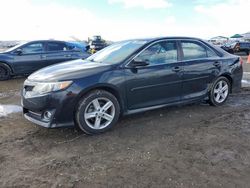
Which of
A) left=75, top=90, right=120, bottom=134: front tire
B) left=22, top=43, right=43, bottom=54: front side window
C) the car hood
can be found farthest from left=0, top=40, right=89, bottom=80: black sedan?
left=75, top=90, right=120, bottom=134: front tire

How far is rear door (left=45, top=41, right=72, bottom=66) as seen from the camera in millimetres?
11523

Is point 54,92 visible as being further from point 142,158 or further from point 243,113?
point 243,113

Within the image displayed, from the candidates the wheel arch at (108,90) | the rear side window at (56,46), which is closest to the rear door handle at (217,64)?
the wheel arch at (108,90)

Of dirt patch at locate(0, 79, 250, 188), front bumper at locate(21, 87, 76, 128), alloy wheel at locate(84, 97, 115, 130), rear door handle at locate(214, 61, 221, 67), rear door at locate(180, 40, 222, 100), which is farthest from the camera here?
rear door handle at locate(214, 61, 221, 67)

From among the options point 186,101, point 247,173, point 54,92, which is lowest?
point 247,173

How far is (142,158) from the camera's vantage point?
399cm

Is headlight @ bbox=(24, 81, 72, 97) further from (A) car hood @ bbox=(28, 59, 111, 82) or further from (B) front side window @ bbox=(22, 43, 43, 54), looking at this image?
(B) front side window @ bbox=(22, 43, 43, 54)

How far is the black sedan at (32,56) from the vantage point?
35.5 ft

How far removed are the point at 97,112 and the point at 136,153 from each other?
41.8 inches

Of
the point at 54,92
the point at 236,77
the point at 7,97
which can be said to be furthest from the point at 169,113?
the point at 7,97

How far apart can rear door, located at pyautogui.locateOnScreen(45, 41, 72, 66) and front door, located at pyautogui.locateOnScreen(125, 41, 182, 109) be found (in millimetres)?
6765

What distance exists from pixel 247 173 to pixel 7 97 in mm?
6251

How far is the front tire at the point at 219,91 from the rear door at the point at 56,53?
6.91 m

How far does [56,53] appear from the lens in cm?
1172
